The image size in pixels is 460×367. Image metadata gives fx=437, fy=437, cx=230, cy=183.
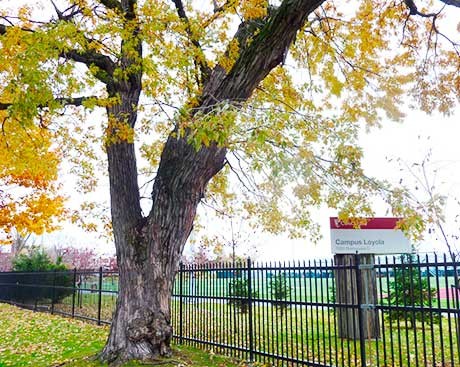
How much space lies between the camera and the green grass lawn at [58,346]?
716 centimetres

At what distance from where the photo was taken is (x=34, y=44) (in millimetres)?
6301

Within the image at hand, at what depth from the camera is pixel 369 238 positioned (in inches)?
372

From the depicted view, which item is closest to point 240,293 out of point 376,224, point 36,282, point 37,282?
point 376,224

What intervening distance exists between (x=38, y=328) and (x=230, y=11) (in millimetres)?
9220

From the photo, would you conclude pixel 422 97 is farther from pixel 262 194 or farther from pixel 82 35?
pixel 82 35

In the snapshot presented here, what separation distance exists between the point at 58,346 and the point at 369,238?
683 centimetres

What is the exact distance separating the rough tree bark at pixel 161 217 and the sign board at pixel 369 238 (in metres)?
3.49

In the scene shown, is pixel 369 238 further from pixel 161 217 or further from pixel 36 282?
pixel 36 282

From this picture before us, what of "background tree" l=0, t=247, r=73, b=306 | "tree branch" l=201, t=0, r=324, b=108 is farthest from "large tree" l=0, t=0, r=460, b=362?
"background tree" l=0, t=247, r=73, b=306

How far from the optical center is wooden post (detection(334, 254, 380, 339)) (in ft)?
19.4

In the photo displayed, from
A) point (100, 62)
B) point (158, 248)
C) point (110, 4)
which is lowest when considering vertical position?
point (158, 248)

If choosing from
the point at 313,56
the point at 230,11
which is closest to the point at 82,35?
the point at 230,11

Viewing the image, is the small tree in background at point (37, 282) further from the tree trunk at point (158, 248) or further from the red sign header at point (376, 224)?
the red sign header at point (376, 224)

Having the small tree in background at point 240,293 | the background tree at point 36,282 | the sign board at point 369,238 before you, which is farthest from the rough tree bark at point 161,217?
the background tree at point 36,282
